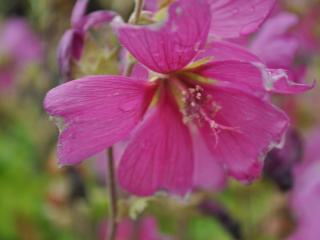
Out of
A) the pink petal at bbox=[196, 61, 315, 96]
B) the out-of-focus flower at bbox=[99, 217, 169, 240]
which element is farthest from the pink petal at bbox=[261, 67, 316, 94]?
the out-of-focus flower at bbox=[99, 217, 169, 240]

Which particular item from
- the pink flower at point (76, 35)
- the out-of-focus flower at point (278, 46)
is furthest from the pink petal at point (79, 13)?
the out-of-focus flower at point (278, 46)

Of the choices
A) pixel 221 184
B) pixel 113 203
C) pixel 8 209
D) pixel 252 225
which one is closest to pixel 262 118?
pixel 113 203

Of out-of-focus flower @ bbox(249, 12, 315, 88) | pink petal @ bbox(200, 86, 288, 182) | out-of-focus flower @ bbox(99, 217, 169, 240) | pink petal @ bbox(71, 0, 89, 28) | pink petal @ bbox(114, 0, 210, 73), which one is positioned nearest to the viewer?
pink petal @ bbox(114, 0, 210, 73)

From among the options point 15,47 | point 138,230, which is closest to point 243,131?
point 138,230

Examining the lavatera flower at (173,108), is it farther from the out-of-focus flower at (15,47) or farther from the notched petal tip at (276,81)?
the out-of-focus flower at (15,47)

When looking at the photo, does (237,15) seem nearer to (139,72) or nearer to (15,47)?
(139,72)

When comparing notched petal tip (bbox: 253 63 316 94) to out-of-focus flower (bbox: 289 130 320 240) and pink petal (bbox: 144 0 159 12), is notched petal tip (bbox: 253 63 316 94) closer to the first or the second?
pink petal (bbox: 144 0 159 12)

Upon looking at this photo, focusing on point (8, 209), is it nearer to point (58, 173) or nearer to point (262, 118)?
point (58, 173)

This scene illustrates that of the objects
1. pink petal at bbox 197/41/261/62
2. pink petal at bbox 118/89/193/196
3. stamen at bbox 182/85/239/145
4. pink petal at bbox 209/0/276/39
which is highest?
pink petal at bbox 209/0/276/39
